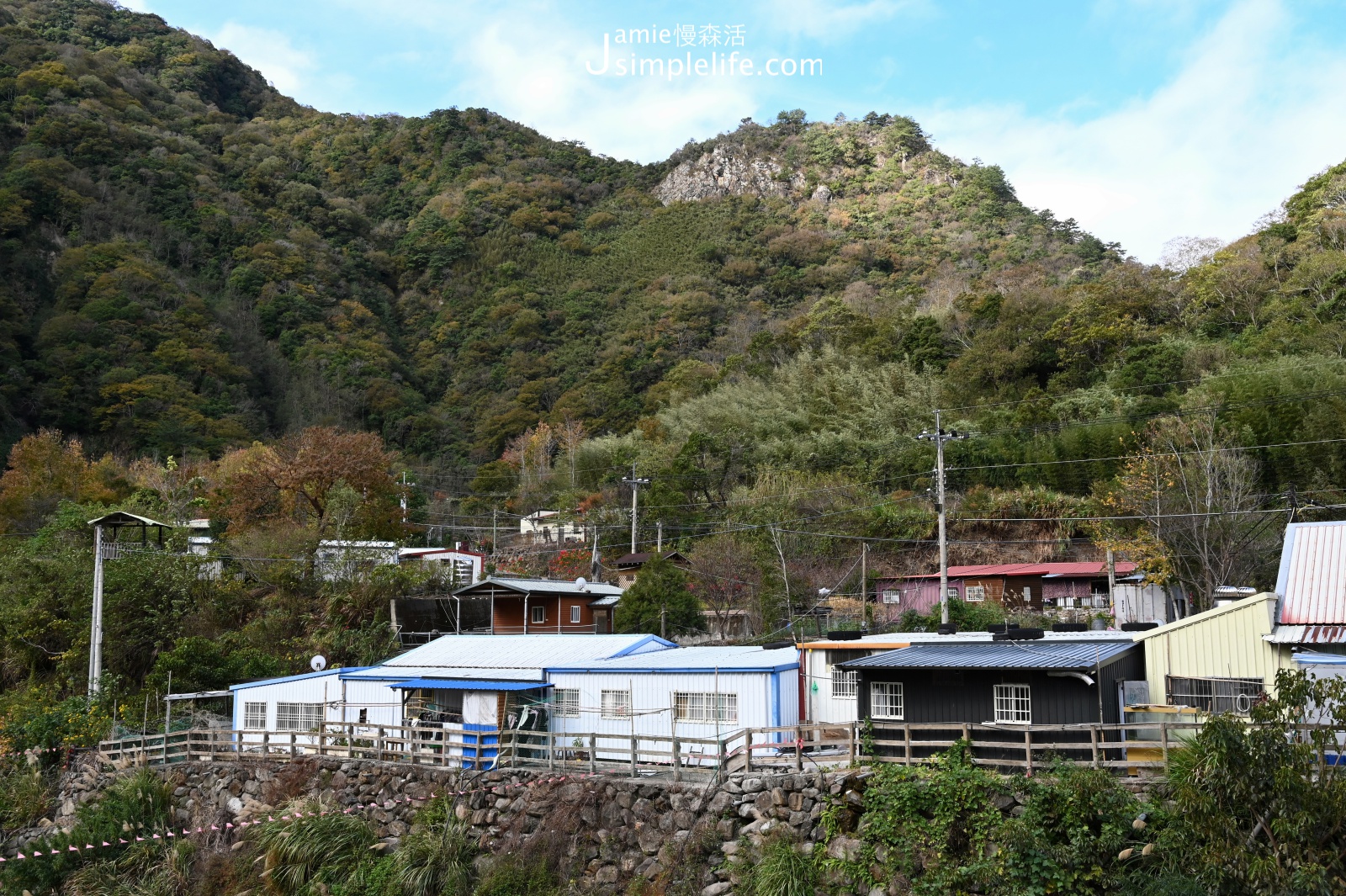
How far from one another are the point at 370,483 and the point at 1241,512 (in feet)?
111

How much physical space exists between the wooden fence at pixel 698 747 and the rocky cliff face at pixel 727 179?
355 feet

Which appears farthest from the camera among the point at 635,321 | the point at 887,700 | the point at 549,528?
the point at 635,321

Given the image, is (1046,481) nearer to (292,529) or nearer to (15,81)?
(292,529)

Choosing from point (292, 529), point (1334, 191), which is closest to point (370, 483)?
point (292, 529)

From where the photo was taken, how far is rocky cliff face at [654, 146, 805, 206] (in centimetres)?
12669

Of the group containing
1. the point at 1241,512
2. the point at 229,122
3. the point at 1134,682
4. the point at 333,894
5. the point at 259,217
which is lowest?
the point at 333,894

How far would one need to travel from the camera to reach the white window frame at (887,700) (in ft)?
58.9

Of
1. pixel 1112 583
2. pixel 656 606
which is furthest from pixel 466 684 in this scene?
pixel 1112 583

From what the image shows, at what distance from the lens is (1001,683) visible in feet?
55.8

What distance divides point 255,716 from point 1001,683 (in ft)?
66.6

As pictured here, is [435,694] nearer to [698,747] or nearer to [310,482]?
[698,747]

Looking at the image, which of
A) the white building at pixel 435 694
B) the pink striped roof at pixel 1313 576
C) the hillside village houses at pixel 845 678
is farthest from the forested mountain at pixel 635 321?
the hillside village houses at pixel 845 678

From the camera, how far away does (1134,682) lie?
18.0 metres

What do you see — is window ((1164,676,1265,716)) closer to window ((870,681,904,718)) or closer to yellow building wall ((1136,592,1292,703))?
yellow building wall ((1136,592,1292,703))
